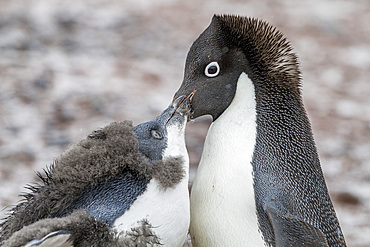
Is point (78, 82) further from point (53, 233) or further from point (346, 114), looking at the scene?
point (53, 233)

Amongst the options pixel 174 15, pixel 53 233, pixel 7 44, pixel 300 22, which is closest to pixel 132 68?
pixel 7 44

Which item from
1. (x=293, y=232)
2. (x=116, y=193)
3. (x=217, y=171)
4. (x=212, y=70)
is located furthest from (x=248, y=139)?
(x=116, y=193)

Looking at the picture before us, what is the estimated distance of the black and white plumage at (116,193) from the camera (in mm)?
2316

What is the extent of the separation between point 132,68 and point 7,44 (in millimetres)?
1598

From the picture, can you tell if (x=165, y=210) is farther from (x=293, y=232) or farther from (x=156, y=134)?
(x=293, y=232)

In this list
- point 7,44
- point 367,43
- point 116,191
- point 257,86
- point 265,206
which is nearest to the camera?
point 116,191

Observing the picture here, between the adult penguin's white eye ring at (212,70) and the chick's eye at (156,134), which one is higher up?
the adult penguin's white eye ring at (212,70)

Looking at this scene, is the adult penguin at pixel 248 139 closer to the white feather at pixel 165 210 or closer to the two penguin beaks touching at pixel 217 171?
the two penguin beaks touching at pixel 217 171

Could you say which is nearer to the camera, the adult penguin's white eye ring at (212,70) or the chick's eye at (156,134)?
the chick's eye at (156,134)

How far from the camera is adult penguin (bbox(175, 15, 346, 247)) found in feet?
8.92

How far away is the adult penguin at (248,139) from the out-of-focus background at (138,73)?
197cm

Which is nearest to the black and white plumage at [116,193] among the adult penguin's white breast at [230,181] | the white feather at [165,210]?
the white feather at [165,210]

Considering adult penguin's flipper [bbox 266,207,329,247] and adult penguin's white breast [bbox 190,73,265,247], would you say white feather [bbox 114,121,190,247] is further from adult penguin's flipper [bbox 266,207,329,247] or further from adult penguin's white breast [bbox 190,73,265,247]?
adult penguin's flipper [bbox 266,207,329,247]

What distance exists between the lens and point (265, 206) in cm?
263
